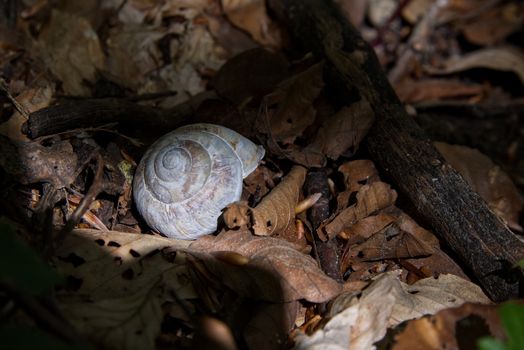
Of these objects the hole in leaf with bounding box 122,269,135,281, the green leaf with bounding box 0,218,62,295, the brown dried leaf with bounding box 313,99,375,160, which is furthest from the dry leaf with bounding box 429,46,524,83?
the green leaf with bounding box 0,218,62,295

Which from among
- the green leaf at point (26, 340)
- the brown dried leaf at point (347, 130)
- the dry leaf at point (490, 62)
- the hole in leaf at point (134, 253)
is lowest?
the hole in leaf at point (134, 253)

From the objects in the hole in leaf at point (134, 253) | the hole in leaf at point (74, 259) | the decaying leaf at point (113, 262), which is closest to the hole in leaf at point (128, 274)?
the decaying leaf at point (113, 262)

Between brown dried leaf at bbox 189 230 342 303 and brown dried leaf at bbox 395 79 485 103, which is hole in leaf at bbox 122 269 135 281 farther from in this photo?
brown dried leaf at bbox 395 79 485 103

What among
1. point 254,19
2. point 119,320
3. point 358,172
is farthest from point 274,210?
point 254,19

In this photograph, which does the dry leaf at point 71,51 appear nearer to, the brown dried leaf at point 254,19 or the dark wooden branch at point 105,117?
the dark wooden branch at point 105,117

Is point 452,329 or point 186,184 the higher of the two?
point 186,184

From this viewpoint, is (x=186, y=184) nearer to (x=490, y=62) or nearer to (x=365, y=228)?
(x=365, y=228)

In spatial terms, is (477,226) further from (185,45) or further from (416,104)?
(185,45)
